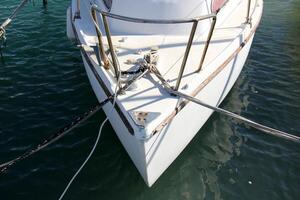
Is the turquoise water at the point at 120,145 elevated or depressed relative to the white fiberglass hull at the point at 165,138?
depressed

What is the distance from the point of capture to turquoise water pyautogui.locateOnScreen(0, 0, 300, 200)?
616 cm

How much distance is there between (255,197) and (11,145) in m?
4.44

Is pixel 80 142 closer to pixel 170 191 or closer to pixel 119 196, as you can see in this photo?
pixel 119 196

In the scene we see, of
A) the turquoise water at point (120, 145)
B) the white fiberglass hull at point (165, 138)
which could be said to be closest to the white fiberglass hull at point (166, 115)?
the white fiberglass hull at point (165, 138)

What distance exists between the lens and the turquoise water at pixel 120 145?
20.2 feet

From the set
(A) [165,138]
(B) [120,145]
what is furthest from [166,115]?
(B) [120,145]

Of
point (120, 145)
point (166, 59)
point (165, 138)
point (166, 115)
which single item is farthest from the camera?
point (120, 145)

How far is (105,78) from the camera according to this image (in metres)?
5.84

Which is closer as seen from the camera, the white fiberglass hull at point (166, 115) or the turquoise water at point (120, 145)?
the white fiberglass hull at point (166, 115)

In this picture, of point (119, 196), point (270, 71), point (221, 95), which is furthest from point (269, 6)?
point (119, 196)

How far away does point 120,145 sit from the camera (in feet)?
23.0

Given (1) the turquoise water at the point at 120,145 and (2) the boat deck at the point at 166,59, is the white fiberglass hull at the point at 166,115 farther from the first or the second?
(1) the turquoise water at the point at 120,145

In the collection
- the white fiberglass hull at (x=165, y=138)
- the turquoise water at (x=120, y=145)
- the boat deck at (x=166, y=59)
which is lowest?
the turquoise water at (x=120, y=145)

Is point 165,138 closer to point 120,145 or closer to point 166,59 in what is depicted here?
point 166,59
